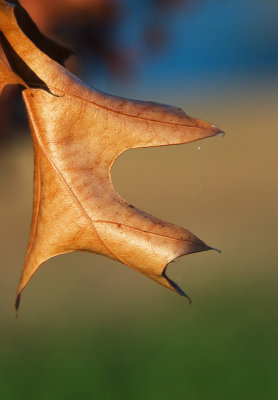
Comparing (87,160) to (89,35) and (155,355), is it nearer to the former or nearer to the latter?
(89,35)

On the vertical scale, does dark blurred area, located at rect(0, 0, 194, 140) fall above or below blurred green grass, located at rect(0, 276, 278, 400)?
above

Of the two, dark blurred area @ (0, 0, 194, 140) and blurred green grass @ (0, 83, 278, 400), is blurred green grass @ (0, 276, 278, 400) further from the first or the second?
dark blurred area @ (0, 0, 194, 140)

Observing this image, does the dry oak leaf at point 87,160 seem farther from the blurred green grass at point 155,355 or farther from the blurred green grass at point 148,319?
the blurred green grass at point 155,355

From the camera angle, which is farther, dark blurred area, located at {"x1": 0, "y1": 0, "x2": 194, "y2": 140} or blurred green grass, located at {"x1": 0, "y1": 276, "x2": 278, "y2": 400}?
blurred green grass, located at {"x1": 0, "y1": 276, "x2": 278, "y2": 400}

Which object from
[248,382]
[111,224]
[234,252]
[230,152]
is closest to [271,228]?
[234,252]

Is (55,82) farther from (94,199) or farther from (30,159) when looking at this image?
(30,159)

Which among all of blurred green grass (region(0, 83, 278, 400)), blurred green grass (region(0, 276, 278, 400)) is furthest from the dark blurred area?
blurred green grass (region(0, 276, 278, 400))
